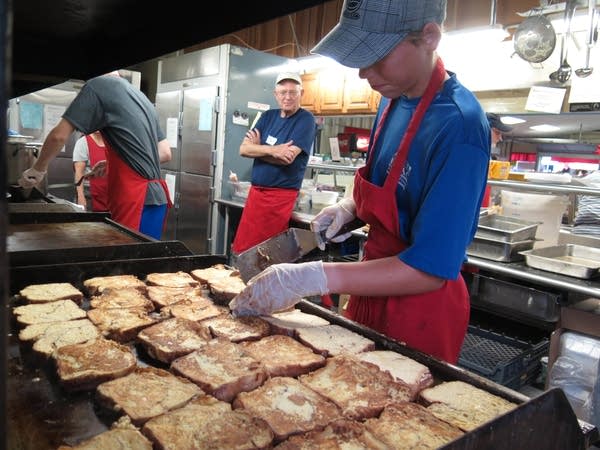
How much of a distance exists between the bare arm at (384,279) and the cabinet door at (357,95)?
18.8 feet

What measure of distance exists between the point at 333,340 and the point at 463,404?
20.2 inches

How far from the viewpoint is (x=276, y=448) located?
42.9 inches

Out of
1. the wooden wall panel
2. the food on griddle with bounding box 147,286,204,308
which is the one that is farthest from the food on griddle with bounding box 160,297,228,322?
the wooden wall panel

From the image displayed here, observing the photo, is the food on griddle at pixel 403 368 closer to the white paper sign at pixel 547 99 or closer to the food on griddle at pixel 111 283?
the food on griddle at pixel 111 283

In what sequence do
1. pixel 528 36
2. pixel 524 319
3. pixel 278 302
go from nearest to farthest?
pixel 278 302
pixel 524 319
pixel 528 36

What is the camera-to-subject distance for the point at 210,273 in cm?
236

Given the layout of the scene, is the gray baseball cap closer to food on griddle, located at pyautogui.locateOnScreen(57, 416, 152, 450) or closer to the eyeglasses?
food on griddle, located at pyautogui.locateOnScreen(57, 416, 152, 450)

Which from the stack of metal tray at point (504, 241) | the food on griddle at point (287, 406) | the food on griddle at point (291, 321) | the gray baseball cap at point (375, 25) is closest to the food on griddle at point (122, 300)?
the food on griddle at point (291, 321)

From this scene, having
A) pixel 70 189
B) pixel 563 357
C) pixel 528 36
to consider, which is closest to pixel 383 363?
pixel 563 357

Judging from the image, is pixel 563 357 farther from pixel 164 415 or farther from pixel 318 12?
pixel 318 12

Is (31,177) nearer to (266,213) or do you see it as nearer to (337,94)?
(266,213)

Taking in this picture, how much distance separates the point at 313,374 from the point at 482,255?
2259 mm

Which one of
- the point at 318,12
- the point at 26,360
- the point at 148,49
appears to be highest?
the point at 318,12

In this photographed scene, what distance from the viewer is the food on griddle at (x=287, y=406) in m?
1.21
